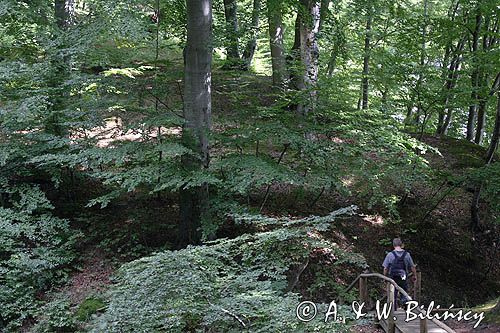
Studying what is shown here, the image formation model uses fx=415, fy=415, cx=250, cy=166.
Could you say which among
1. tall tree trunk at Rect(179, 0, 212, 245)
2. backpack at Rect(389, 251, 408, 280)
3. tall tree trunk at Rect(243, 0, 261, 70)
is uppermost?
tall tree trunk at Rect(243, 0, 261, 70)

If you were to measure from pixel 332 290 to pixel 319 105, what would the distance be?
3.73m

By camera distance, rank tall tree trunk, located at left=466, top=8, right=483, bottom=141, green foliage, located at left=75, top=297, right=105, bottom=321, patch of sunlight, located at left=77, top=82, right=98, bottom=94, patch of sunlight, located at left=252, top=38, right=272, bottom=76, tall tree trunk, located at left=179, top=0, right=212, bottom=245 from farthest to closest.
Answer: patch of sunlight, located at left=252, top=38, right=272, bottom=76
tall tree trunk, located at left=466, top=8, right=483, bottom=141
patch of sunlight, located at left=77, top=82, right=98, bottom=94
tall tree trunk, located at left=179, top=0, right=212, bottom=245
green foliage, located at left=75, top=297, right=105, bottom=321

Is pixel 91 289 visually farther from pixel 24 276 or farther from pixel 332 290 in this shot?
pixel 332 290

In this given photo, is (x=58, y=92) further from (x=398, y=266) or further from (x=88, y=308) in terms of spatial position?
(x=398, y=266)

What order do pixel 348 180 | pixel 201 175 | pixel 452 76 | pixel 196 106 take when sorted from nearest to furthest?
pixel 201 175
pixel 196 106
pixel 348 180
pixel 452 76

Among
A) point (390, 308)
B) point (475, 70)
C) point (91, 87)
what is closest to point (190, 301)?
point (390, 308)

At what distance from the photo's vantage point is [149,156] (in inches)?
333

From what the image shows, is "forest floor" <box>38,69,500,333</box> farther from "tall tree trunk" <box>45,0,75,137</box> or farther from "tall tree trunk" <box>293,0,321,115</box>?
"tall tree trunk" <box>293,0,321,115</box>

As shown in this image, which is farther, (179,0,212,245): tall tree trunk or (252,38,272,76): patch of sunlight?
(252,38,272,76): patch of sunlight

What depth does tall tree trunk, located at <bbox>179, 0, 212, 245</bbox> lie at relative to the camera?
25.3 feet

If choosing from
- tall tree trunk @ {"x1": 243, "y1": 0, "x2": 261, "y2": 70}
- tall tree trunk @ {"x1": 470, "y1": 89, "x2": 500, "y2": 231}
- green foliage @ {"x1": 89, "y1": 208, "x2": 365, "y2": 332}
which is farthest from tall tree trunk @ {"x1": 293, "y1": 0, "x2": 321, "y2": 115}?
green foliage @ {"x1": 89, "y1": 208, "x2": 365, "y2": 332}

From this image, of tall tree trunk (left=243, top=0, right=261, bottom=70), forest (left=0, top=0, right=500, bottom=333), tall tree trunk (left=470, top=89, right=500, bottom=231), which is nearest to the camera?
forest (left=0, top=0, right=500, bottom=333)

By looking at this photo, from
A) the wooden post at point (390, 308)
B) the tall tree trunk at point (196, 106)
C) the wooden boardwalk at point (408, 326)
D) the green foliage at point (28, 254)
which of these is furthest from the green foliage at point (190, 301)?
the green foliage at point (28, 254)

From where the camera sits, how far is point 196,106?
26.2 ft
